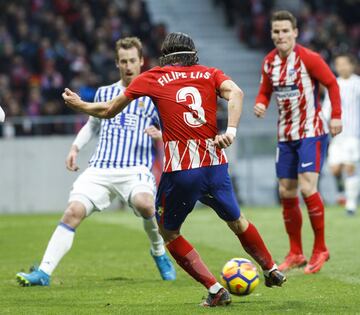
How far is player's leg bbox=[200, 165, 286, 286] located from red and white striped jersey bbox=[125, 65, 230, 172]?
125 mm

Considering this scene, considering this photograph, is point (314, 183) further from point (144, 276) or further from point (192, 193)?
point (192, 193)

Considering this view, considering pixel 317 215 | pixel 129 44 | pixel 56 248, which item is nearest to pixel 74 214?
pixel 56 248

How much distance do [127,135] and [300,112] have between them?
1790mm

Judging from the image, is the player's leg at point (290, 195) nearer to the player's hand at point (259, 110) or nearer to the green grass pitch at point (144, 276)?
the green grass pitch at point (144, 276)

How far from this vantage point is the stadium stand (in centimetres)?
2233

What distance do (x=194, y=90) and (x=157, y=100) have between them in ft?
0.98

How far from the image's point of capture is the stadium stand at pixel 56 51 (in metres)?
22.3

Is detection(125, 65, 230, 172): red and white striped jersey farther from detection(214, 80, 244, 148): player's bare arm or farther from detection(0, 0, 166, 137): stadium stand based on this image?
detection(0, 0, 166, 137): stadium stand

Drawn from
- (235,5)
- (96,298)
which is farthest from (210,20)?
(96,298)

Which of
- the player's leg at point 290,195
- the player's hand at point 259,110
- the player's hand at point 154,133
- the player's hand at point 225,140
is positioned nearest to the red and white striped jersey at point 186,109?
the player's hand at point 225,140

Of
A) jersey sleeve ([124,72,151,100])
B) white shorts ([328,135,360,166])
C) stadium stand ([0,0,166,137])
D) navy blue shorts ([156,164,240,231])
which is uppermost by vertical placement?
jersey sleeve ([124,72,151,100])

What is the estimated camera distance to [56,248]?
31.1 feet

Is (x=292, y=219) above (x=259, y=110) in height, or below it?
below

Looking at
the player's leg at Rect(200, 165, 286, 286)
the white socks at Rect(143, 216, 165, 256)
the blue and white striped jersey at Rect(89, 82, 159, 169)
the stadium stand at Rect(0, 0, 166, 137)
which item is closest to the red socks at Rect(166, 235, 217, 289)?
the player's leg at Rect(200, 165, 286, 286)
